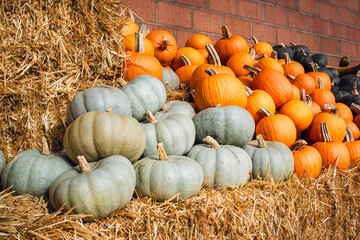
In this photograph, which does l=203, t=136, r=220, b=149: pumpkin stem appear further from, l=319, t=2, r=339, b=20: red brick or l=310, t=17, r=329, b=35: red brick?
l=319, t=2, r=339, b=20: red brick

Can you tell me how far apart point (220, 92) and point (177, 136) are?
723mm

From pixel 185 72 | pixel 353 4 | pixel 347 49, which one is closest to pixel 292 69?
pixel 185 72

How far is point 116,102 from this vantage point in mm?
1979

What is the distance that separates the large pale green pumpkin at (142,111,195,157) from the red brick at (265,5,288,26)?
157 inches

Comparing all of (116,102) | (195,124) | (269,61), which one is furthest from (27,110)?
(269,61)

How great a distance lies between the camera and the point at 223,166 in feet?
6.32

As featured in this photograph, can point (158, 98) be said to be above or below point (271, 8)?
below

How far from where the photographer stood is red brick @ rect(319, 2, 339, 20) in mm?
6090

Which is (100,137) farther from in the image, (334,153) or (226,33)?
(226,33)

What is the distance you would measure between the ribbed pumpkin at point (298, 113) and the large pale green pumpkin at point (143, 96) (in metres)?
1.34

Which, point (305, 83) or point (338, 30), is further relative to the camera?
point (338, 30)

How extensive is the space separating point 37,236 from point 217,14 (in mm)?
4195

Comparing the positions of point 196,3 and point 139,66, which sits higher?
point 196,3

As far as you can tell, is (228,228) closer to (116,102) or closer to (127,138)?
(127,138)
